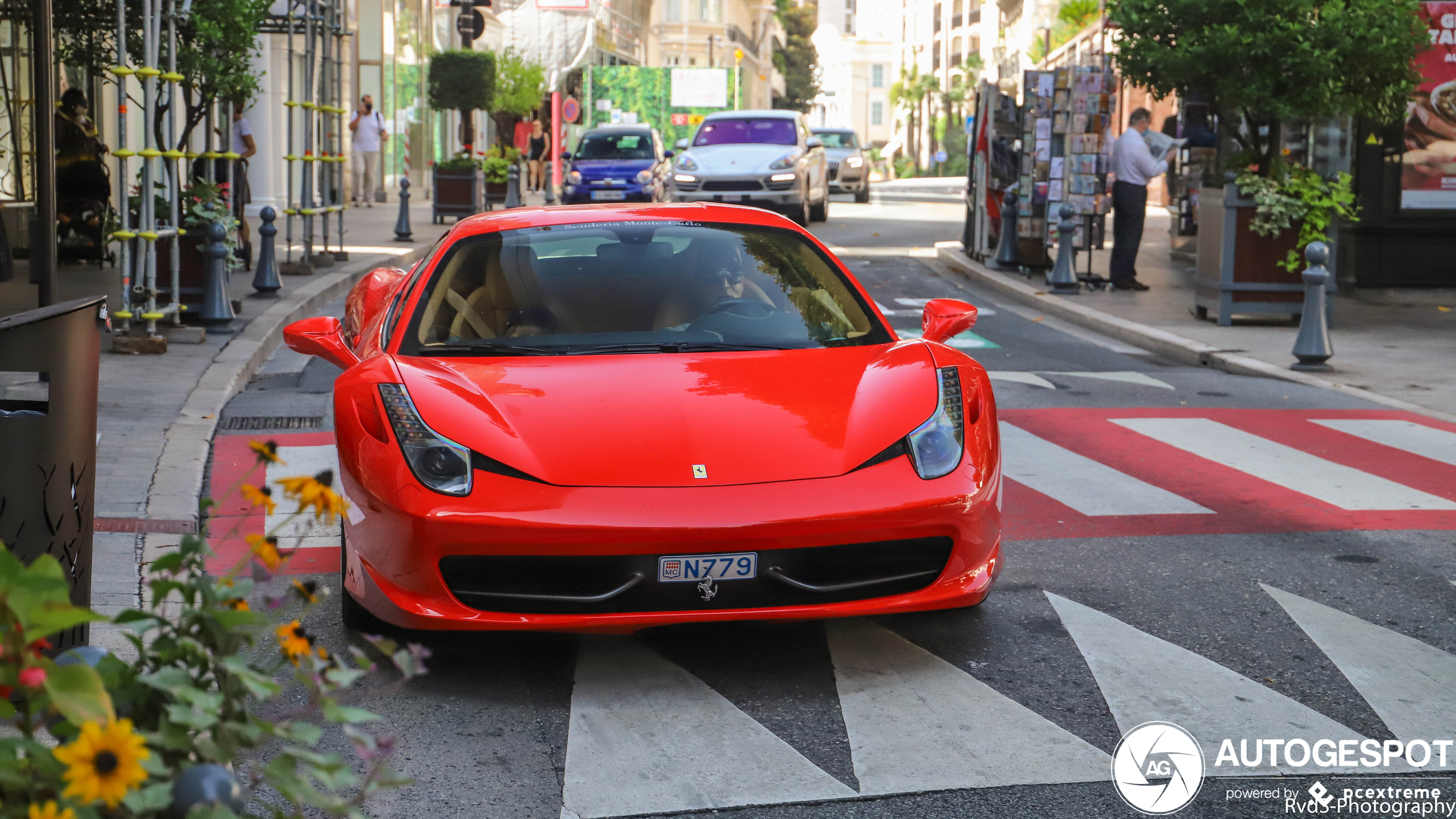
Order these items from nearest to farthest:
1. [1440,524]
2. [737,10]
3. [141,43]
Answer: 1. [1440,524]
2. [141,43]
3. [737,10]

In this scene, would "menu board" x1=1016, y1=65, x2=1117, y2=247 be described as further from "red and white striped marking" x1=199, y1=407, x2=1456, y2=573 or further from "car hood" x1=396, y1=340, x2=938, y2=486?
"car hood" x1=396, y1=340, x2=938, y2=486

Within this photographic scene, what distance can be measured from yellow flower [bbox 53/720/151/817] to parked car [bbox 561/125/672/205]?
25158mm

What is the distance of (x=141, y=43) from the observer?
1229 cm

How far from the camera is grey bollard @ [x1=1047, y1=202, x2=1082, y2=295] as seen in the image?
16.0 metres

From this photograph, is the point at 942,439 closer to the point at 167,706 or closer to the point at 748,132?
the point at 167,706

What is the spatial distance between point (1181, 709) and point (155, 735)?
293 centimetres

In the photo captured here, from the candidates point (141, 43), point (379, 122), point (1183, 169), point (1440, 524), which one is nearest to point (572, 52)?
point (379, 122)

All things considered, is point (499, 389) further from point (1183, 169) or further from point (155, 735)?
point (1183, 169)

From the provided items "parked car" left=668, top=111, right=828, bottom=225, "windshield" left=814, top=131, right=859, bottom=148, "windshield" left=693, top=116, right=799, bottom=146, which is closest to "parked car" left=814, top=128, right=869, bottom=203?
"windshield" left=814, top=131, right=859, bottom=148

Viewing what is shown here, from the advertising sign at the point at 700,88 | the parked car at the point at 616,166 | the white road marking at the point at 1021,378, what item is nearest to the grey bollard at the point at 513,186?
the parked car at the point at 616,166

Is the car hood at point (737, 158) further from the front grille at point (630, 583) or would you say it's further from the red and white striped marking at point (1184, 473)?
the front grille at point (630, 583)

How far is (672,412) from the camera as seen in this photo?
431 cm

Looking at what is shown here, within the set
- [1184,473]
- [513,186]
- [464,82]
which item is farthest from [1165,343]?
Result: [464,82]

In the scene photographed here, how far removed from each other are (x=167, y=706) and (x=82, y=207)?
14660mm
